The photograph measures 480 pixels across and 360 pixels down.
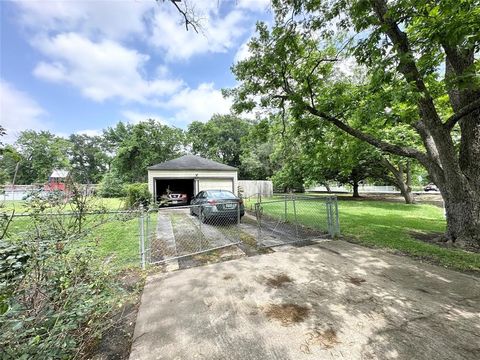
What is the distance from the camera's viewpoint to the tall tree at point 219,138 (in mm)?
41375

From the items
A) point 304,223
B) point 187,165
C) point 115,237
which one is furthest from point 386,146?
point 187,165

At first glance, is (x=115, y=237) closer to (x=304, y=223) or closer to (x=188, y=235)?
(x=188, y=235)

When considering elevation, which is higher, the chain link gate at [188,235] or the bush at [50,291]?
the bush at [50,291]

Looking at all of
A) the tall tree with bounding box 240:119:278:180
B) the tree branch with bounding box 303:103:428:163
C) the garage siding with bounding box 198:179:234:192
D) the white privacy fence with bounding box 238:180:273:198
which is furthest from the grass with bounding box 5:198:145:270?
the tall tree with bounding box 240:119:278:180

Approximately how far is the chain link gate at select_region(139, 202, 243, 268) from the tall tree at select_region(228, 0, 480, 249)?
4133 millimetres

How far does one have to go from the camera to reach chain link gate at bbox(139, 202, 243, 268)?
198 inches

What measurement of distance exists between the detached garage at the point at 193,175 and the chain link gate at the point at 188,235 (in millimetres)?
5995

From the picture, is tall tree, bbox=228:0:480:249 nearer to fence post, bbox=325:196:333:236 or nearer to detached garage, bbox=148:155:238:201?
fence post, bbox=325:196:333:236

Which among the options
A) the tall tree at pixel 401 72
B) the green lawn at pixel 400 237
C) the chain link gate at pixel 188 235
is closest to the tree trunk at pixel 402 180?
the green lawn at pixel 400 237

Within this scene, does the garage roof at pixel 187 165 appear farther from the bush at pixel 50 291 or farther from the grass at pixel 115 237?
the bush at pixel 50 291

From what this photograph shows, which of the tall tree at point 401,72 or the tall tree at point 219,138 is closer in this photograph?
the tall tree at point 401,72

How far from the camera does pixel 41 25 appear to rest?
4480 millimetres

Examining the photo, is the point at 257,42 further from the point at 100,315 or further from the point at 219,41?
the point at 100,315

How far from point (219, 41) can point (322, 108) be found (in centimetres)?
362
